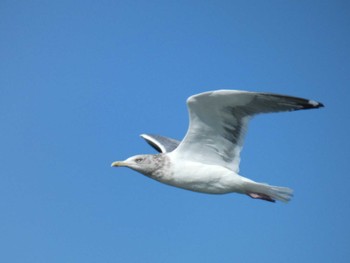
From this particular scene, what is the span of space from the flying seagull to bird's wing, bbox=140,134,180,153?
189cm

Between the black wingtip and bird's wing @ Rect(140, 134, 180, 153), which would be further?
bird's wing @ Rect(140, 134, 180, 153)

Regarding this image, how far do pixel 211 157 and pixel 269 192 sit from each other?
1003 mm

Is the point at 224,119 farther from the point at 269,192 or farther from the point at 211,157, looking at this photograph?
the point at 269,192

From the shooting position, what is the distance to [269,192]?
7.23m

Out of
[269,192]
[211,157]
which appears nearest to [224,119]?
[211,157]

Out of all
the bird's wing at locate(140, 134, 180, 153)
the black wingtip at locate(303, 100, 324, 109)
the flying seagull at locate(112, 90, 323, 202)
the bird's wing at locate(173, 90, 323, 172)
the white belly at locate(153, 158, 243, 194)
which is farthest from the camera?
the bird's wing at locate(140, 134, 180, 153)

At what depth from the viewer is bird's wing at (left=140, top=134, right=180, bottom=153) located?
30.8 feet

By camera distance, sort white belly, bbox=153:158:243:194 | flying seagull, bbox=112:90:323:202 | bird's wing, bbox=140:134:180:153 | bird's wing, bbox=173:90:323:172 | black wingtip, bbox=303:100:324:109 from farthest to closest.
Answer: bird's wing, bbox=140:134:180:153 → white belly, bbox=153:158:243:194 → flying seagull, bbox=112:90:323:202 → bird's wing, bbox=173:90:323:172 → black wingtip, bbox=303:100:324:109

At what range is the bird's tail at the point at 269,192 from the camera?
711 centimetres

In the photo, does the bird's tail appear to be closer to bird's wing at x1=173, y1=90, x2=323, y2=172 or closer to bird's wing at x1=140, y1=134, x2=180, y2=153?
bird's wing at x1=173, y1=90, x2=323, y2=172

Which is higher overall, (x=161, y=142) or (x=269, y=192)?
(x=161, y=142)

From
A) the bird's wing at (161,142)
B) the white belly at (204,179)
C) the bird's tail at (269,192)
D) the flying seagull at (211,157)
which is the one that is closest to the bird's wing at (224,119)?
the flying seagull at (211,157)

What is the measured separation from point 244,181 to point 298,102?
1497mm

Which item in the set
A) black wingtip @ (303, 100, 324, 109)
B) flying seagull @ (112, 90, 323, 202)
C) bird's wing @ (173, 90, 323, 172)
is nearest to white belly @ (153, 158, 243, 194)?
flying seagull @ (112, 90, 323, 202)
